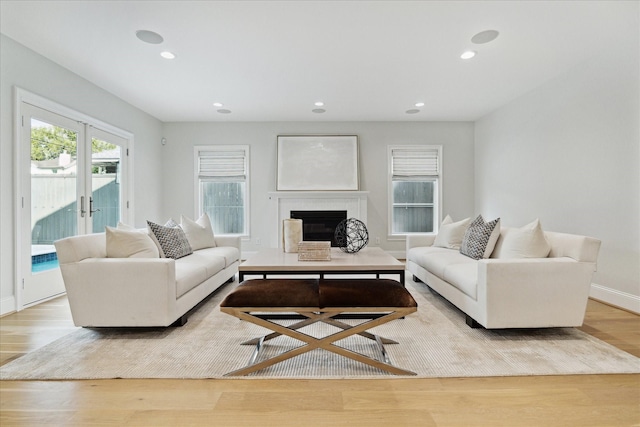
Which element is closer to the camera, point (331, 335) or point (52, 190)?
point (331, 335)

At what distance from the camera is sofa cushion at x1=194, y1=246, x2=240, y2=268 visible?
3803 mm

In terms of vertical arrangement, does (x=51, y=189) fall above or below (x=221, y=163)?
below

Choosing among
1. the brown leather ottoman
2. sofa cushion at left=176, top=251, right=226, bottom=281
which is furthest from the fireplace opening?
the brown leather ottoman

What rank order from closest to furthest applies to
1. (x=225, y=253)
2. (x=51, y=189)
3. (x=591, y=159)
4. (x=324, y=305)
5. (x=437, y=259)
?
1. (x=324, y=305)
2. (x=437, y=259)
3. (x=591, y=159)
4. (x=51, y=189)
5. (x=225, y=253)

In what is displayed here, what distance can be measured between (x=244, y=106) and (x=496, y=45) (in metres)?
3.55

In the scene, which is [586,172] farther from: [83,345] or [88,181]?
[88,181]

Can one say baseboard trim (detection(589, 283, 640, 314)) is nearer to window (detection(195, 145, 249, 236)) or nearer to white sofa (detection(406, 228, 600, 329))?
white sofa (detection(406, 228, 600, 329))

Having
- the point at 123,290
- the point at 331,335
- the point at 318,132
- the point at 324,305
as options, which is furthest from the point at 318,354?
the point at 318,132

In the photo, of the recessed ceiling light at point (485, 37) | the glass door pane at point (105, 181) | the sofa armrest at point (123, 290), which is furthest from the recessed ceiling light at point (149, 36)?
the recessed ceiling light at point (485, 37)

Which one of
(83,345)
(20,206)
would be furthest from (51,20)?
(83,345)

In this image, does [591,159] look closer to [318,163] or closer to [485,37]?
[485,37]

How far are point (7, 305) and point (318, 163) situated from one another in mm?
4584

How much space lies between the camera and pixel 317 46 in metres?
3.31

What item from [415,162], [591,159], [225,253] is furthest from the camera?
[415,162]
